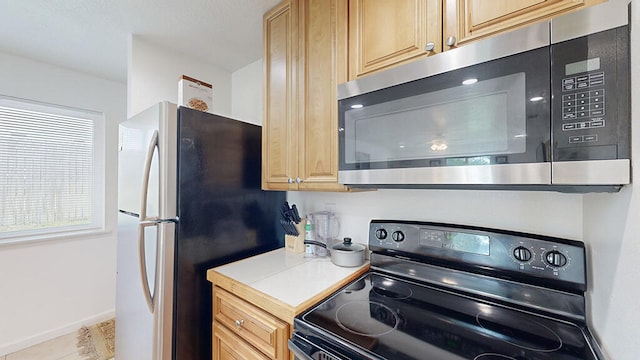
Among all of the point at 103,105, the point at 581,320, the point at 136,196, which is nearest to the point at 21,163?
the point at 103,105

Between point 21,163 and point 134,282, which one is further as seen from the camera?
point 21,163

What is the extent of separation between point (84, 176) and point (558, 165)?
359cm

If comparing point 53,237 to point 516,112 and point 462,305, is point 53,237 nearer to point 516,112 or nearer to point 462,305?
point 462,305

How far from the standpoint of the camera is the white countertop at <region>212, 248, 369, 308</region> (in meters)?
1.04

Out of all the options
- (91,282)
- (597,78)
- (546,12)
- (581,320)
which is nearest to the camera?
(597,78)

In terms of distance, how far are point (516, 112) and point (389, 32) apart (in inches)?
23.1

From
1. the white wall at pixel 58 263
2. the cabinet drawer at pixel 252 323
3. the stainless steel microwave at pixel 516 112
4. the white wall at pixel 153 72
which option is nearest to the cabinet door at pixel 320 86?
the stainless steel microwave at pixel 516 112

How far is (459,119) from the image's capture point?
81 cm

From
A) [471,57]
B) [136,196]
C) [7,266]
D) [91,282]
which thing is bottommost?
[91,282]

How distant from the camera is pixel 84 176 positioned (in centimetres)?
259

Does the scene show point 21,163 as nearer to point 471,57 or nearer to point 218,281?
point 218,281

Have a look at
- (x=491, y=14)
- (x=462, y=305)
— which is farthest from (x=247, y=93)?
(x=462, y=305)

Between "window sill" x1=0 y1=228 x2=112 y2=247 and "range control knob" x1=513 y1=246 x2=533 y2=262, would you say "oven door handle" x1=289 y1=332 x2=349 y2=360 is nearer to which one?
"range control knob" x1=513 y1=246 x2=533 y2=262

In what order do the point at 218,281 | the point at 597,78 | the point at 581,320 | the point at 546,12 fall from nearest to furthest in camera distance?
the point at 597,78 → the point at 546,12 → the point at 581,320 → the point at 218,281
